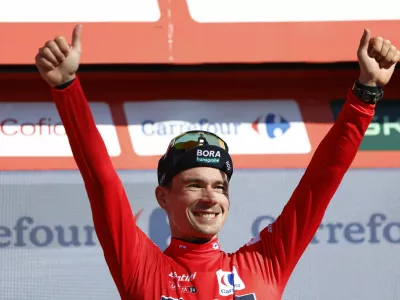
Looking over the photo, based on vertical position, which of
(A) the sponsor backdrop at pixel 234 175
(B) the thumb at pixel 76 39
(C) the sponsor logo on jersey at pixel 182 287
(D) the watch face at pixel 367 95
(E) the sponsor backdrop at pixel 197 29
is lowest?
(C) the sponsor logo on jersey at pixel 182 287

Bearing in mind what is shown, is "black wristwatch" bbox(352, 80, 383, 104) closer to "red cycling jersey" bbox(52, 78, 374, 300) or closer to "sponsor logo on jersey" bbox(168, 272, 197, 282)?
"red cycling jersey" bbox(52, 78, 374, 300)

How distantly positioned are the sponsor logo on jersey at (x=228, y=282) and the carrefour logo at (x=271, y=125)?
1637 mm

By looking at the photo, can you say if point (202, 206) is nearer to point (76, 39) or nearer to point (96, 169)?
point (96, 169)

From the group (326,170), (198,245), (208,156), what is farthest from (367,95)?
(198,245)

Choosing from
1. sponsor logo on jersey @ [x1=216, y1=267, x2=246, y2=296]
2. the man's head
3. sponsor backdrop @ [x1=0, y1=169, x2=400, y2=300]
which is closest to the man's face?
the man's head

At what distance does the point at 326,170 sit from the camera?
1935 millimetres

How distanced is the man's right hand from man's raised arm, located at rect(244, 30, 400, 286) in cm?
64

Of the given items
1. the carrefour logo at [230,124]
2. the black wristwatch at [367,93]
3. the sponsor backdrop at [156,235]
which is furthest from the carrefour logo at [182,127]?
the black wristwatch at [367,93]

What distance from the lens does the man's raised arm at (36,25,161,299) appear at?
1.73 metres

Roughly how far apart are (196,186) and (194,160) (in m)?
0.06

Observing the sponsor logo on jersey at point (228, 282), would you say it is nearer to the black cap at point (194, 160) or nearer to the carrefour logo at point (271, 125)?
the black cap at point (194, 160)

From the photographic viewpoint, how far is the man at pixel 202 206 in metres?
1.82

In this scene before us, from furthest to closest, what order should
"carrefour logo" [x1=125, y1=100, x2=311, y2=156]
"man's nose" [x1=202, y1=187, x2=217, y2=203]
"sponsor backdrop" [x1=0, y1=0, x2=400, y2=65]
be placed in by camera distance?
"carrefour logo" [x1=125, y1=100, x2=311, y2=156] → "sponsor backdrop" [x1=0, y1=0, x2=400, y2=65] → "man's nose" [x1=202, y1=187, x2=217, y2=203]

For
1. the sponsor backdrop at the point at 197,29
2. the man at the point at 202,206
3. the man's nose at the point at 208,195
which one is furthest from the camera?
the sponsor backdrop at the point at 197,29
